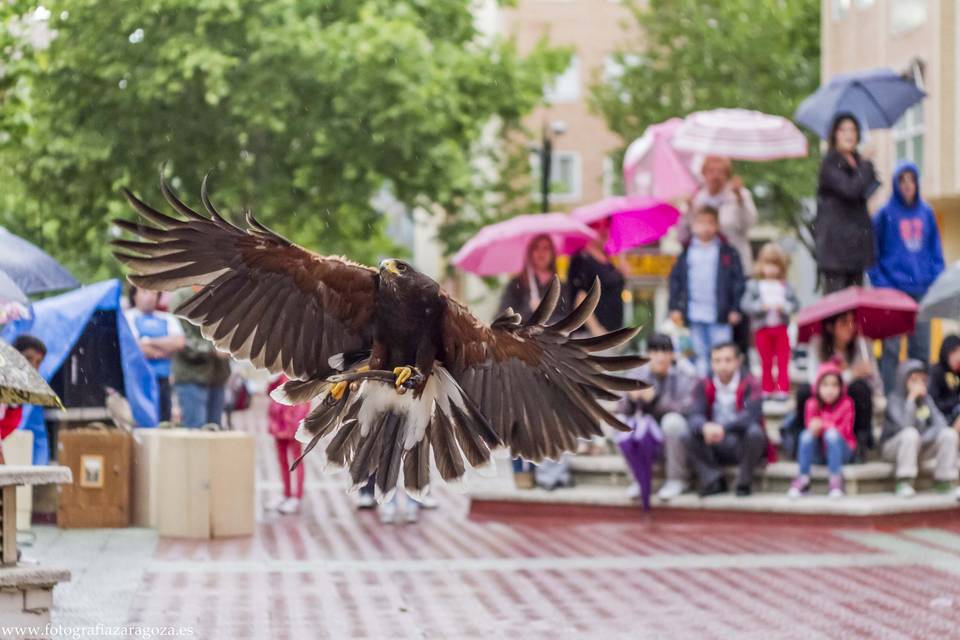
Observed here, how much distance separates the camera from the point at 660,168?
15.2 meters

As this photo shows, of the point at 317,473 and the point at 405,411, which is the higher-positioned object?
the point at 405,411

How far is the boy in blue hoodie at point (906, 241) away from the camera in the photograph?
13.4 metres

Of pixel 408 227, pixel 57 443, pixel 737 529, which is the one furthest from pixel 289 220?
pixel 408 227

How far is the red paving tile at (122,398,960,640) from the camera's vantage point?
8555 millimetres

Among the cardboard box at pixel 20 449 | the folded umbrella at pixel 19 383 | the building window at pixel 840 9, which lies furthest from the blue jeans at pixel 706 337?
the building window at pixel 840 9

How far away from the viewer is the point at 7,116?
16.5 m

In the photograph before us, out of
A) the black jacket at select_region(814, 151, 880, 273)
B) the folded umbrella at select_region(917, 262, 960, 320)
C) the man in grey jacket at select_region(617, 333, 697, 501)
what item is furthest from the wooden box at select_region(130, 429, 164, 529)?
the folded umbrella at select_region(917, 262, 960, 320)

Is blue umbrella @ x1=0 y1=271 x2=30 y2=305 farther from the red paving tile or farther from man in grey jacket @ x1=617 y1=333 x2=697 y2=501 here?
man in grey jacket @ x1=617 y1=333 x2=697 y2=501

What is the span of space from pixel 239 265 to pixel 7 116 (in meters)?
10.0

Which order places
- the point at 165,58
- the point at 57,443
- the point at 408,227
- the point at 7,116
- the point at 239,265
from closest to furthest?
1. the point at 239,265
2. the point at 57,443
3. the point at 7,116
4. the point at 165,58
5. the point at 408,227

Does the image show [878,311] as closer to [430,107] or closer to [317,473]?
[317,473]

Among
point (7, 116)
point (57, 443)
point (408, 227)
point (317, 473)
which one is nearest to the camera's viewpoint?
point (57, 443)

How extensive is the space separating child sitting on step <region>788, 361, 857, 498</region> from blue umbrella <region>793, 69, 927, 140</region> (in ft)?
8.78

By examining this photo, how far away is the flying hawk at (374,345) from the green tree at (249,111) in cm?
1598
